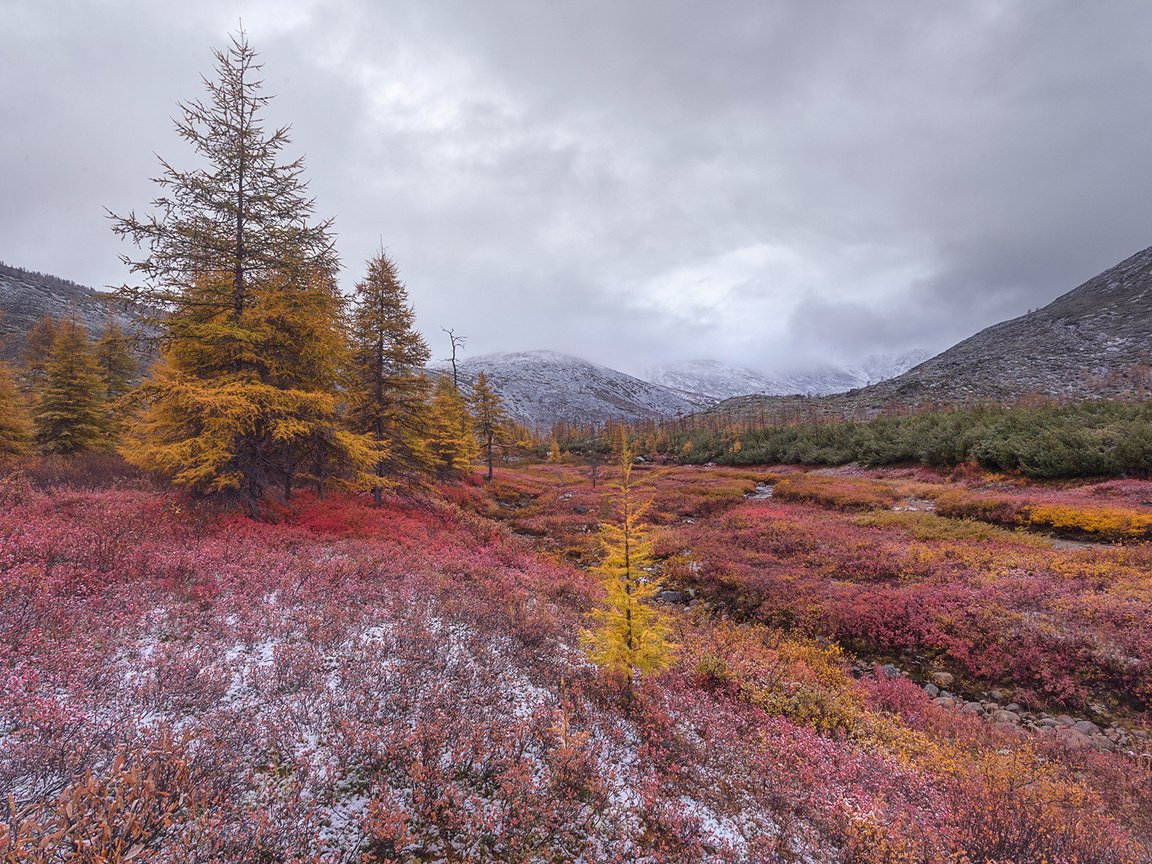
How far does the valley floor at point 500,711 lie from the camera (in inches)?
144

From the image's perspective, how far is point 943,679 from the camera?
912 centimetres

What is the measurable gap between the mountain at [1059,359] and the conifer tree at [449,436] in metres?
62.2

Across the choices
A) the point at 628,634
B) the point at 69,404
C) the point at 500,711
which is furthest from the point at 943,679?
the point at 69,404

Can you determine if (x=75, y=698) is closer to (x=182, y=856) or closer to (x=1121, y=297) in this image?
(x=182, y=856)

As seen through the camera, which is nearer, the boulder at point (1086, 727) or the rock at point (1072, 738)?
the rock at point (1072, 738)

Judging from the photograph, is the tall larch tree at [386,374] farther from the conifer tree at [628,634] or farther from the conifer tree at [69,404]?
the conifer tree at [69,404]

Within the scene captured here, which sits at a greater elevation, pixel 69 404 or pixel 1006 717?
pixel 69 404

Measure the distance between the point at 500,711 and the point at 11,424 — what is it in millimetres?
28266

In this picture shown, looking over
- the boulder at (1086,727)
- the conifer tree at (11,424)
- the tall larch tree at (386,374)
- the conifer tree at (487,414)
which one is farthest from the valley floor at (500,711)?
the conifer tree at (487,414)

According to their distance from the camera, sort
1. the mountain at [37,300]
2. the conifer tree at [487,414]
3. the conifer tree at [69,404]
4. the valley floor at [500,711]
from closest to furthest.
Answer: the valley floor at [500,711] → the conifer tree at [69,404] → the conifer tree at [487,414] → the mountain at [37,300]

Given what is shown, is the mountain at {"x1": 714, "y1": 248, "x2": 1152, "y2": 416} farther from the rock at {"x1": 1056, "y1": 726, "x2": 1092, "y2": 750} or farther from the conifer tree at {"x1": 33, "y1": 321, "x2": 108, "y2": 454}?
the conifer tree at {"x1": 33, "y1": 321, "x2": 108, "y2": 454}

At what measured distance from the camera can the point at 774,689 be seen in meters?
7.69

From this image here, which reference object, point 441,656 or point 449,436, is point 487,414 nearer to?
point 449,436

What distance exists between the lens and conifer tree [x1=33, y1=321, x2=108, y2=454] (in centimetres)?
2178
